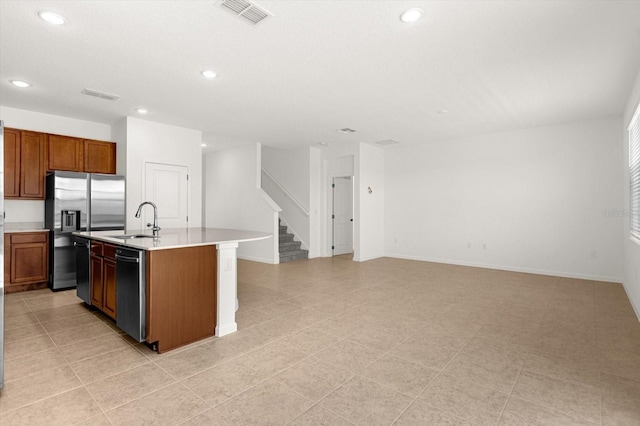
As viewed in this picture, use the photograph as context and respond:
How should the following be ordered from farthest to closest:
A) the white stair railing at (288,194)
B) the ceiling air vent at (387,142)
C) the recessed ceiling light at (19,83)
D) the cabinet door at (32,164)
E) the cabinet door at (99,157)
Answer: the white stair railing at (288,194) < the ceiling air vent at (387,142) < the cabinet door at (99,157) < the cabinet door at (32,164) < the recessed ceiling light at (19,83)

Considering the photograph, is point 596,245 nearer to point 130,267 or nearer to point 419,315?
point 419,315

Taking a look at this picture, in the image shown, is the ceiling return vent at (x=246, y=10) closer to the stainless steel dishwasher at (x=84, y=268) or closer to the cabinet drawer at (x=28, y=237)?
the stainless steel dishwasher at (x=84, y=268)

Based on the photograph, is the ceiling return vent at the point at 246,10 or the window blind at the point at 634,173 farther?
the window blind at the point at 634,173

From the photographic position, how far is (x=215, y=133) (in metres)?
6.80

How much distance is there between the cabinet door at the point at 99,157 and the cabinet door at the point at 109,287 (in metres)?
3.05

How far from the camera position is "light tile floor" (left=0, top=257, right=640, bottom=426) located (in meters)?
2.02

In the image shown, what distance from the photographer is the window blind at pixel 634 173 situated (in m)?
4.06

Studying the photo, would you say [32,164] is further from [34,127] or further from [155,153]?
[155,153]

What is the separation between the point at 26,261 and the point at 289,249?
4.83m

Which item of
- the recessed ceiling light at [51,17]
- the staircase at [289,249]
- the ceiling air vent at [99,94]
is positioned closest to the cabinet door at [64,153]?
the ceiling air vent at [99,94]

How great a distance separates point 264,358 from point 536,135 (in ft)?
20.9

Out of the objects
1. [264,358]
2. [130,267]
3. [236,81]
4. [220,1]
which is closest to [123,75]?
[236,81]

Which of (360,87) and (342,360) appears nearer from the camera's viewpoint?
(342,360)

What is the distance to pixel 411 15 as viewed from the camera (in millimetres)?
2611
